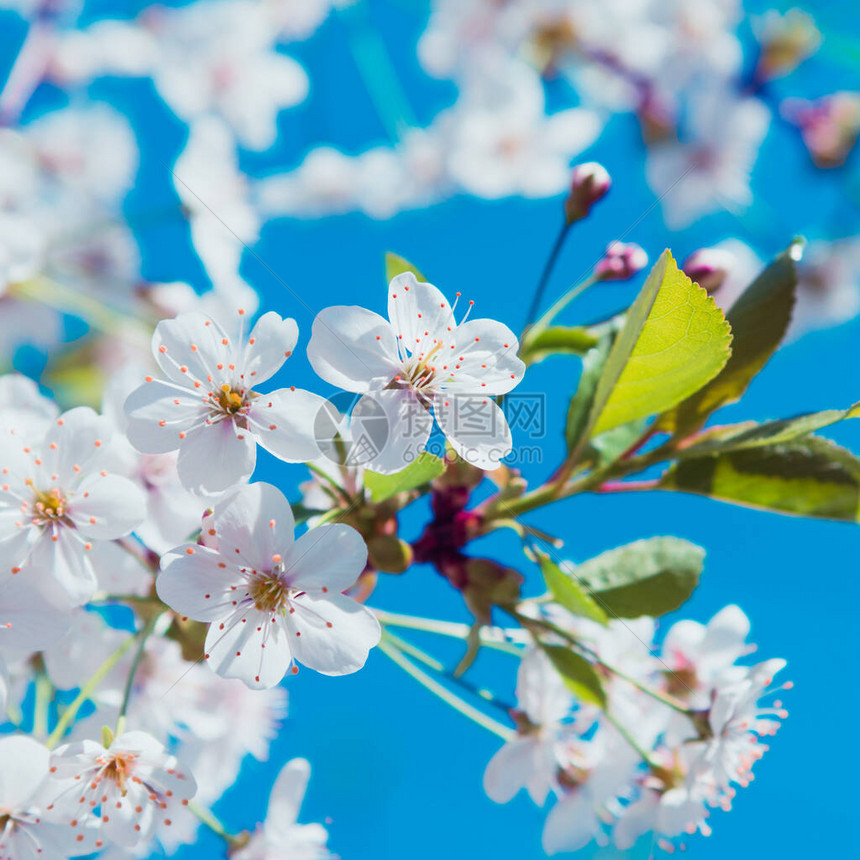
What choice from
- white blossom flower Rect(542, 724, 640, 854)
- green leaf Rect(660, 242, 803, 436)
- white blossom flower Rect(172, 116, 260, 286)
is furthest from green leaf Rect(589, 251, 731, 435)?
white blossom flower Rect(172, 116, 260, 286)

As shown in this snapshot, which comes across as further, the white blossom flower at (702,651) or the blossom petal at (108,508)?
the white blossom flower at (702,651)

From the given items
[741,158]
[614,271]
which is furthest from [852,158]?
[614,271]

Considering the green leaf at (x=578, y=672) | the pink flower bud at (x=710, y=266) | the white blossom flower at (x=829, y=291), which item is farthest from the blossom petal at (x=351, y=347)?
the white blossom flower at (x=829, y=291)

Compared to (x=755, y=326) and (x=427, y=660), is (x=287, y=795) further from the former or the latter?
(x=755, y=326)

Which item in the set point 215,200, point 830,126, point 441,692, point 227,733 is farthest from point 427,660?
point 830,126

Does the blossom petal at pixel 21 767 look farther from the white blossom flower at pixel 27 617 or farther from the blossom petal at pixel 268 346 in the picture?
the blossom petal at pixel 268 346

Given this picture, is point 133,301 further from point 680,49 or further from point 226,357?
point 680,49

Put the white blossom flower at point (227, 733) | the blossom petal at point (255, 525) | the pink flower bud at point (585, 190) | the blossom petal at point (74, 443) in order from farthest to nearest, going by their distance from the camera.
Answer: the white blossom flower at point (227, 733)
the pink flower bud at point (585, 190)
the blossom petal at point (74, 443)
the blossom petal at point (255, 525)
